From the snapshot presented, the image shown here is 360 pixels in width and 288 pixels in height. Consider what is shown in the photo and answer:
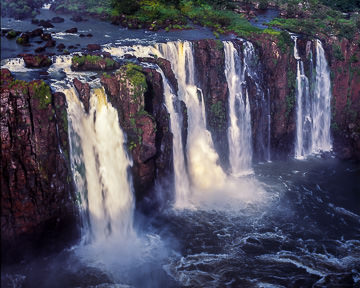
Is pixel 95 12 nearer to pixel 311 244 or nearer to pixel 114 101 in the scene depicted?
pixel 114 101

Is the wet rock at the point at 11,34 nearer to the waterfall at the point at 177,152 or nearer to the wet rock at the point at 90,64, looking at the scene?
the wet rock at the point at 90,64

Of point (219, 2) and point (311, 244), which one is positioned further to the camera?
point (219, 2)

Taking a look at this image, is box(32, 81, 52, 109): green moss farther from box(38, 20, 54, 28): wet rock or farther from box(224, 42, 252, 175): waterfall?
box(38, 20, 54, 28): wet rock

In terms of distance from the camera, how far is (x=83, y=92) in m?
18.7

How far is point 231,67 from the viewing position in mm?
25734

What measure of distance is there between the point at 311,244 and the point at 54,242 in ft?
39.1

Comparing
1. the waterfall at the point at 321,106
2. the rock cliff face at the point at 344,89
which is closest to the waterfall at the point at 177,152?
the waterfall at the point at 321,106

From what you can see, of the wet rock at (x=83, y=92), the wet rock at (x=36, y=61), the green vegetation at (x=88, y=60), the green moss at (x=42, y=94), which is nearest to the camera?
the green moss at (x=42, y=94)

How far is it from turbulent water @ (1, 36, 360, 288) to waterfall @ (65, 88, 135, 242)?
0.05 metres

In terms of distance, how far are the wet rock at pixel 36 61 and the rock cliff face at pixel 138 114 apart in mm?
3839

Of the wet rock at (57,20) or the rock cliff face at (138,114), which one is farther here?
the wet rock at (57,20)

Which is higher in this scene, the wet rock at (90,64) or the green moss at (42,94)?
the wet rock at (90,64)

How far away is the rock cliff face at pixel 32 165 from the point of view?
16.7 metres

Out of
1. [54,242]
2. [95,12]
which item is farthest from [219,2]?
[54,242]
